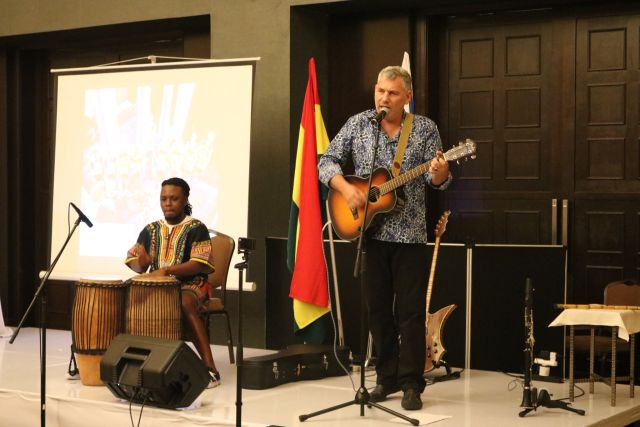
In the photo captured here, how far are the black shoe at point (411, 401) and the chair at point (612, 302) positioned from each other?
4.70ft

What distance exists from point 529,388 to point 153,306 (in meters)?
1.99

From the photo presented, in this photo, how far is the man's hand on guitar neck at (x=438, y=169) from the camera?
14.3 feet

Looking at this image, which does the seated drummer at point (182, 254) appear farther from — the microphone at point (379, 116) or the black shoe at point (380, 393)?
the microphone at point (379, 116)

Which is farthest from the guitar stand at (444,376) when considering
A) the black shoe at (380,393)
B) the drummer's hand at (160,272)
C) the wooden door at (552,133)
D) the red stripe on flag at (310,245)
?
the drummer's hand at (160,272)

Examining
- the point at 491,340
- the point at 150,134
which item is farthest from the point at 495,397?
the point at 150,134

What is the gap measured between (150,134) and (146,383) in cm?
272

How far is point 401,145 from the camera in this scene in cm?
472

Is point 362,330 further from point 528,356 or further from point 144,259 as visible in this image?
point 144,259

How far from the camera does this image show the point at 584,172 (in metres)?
6.45

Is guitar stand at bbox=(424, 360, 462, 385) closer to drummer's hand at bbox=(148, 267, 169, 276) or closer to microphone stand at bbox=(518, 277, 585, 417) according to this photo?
microphone stand at bbox=(518, 277, 585, 417)

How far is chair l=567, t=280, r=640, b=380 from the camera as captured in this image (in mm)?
5695

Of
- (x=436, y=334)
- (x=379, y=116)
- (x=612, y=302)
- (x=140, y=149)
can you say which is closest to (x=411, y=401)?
(x=436, y=334)

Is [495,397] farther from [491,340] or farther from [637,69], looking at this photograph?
[637,69]

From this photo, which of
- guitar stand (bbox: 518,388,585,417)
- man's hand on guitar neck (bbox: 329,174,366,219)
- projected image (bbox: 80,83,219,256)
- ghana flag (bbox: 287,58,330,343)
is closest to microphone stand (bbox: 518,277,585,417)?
guitar stand (bbox: 518,388,585,417)
